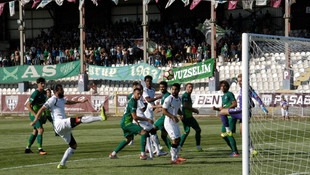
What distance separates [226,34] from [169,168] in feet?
95.0

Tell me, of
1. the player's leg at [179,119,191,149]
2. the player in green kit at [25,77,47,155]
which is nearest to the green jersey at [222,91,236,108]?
the player's leg at [179,119,191,149]

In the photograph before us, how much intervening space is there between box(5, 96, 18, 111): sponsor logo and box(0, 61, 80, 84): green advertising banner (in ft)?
12.5

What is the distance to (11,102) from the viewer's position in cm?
3788

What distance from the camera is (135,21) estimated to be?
47.8 meters

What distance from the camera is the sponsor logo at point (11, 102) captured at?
124 ft

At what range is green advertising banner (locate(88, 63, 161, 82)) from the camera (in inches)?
1446

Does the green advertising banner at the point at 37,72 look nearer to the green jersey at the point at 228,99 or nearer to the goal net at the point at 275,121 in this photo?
the goal net at the point at 275,121

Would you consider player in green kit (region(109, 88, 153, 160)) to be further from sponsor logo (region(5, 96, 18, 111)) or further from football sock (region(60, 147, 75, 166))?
sponsor logo (region(5, 96, 18, 111))

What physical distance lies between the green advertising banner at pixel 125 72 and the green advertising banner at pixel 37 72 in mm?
1482

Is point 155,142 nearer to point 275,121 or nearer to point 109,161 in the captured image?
point 109,161

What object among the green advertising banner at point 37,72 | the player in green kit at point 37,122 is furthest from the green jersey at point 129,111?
the green advertising banner at point 37,72

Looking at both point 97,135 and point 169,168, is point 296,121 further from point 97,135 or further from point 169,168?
point 169,168

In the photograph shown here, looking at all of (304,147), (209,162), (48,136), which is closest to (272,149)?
(304,147)

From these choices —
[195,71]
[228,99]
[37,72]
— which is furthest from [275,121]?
[37,72]
